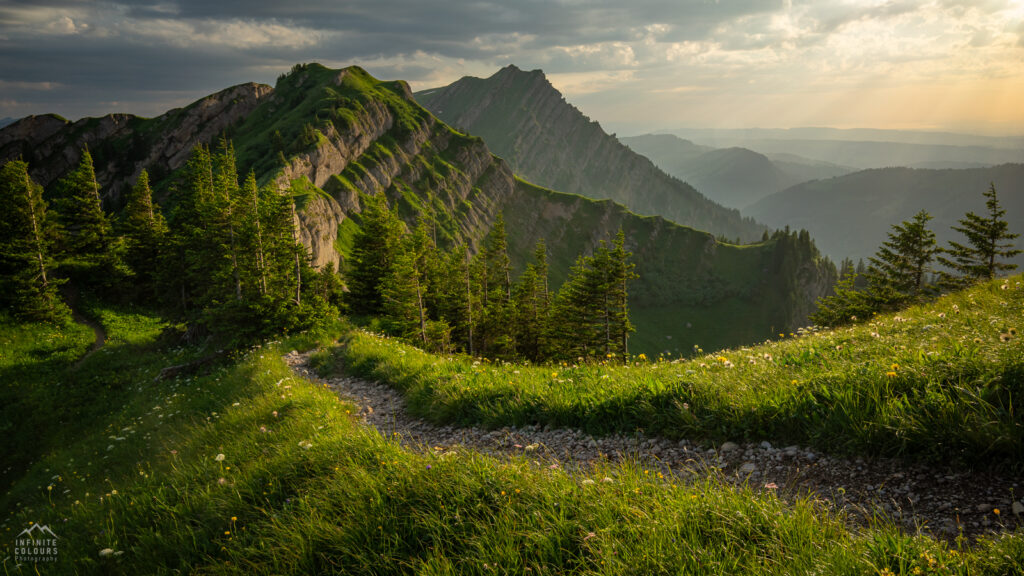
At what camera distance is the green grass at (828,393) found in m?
4.62

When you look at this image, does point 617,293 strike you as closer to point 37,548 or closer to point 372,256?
point 372,256

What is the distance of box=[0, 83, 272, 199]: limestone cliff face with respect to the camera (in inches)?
5541

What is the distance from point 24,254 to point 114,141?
164 meters

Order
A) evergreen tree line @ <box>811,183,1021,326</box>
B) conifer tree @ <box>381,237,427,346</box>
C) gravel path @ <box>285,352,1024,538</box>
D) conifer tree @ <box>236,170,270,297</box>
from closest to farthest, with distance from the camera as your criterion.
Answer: gravel path @ <box>285,352,1024,538</box>, conifer tree @ <box>236,170,270,297</box>, conifer tree @ <box>381,237,427,346</box>, evergreen tree line @ <box>811,183,1021,326</box>

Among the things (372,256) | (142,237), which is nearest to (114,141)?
(142,237)

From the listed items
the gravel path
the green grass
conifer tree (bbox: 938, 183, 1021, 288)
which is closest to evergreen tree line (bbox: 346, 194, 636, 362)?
the green grass

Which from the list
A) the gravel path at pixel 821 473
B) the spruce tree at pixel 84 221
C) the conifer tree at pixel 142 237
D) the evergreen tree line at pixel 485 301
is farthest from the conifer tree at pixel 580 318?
the spruce tree at pixel 84 221

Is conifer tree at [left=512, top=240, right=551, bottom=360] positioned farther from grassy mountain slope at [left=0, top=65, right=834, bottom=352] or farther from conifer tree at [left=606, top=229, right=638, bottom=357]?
grassy mountain slope at [left=0, top=65, right=834, bottom=352]

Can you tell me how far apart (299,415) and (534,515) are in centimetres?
618

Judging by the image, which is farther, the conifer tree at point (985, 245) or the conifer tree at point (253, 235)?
the conifer tree at point (985, 245)

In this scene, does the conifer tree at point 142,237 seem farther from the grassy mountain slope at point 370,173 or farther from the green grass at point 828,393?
the grassy mountain slope at point 370,173

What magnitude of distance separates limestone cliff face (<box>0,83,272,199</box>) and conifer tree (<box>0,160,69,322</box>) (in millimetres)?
121449

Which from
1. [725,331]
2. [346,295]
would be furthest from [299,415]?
[725,331]

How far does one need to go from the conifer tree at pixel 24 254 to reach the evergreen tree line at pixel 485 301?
22.9m
